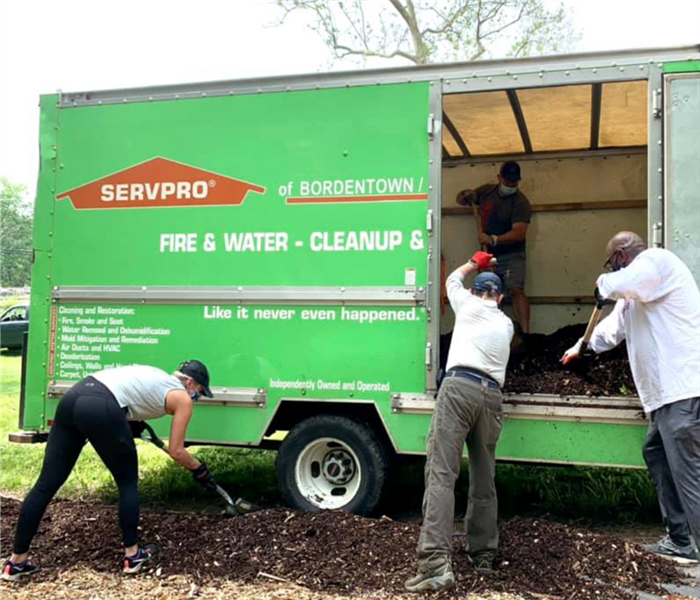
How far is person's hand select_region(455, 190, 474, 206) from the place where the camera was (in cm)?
721

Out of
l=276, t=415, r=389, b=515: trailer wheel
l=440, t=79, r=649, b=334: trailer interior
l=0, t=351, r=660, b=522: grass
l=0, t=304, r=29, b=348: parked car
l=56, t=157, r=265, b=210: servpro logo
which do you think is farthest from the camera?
l=0, t=304, r=29, b=348: parked car

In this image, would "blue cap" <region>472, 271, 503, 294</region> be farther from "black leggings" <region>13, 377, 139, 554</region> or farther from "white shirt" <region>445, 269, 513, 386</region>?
"black leggings" <region>13, 377, 139, 554</region>

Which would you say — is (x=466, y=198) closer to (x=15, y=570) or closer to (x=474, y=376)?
(x=474, y=376)

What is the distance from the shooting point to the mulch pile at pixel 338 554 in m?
3.77

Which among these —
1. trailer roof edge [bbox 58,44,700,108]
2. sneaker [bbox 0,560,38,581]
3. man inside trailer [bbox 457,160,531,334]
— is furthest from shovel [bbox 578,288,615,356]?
sneaker [bbox 0,560,38,581]

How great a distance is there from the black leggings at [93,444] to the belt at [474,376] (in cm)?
195

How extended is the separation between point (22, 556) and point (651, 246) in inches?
163

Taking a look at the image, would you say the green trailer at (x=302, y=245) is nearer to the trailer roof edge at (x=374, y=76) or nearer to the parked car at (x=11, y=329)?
the trailer roof edge at (x=374, y=76)

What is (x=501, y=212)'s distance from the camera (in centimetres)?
691

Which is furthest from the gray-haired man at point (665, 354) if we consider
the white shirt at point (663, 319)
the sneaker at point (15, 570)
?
the sneaker at point (15, 570)

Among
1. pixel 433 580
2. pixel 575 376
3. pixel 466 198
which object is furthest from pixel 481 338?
pixel 466 198

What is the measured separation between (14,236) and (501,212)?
69.9m

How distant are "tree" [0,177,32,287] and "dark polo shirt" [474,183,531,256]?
63496 mm

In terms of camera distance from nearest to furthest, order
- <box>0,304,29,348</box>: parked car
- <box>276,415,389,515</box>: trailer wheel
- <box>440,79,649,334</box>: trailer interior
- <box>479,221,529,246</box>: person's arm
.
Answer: <box>276,415,389,515</box>: trailer wheel
<box>479,221,529,246</box>: person's arm
<box>440,79,649,334</box>: trailer interior
<box>0,304,29,348</box>: parked car
